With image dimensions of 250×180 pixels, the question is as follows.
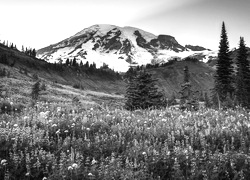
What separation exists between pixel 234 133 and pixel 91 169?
144 inches

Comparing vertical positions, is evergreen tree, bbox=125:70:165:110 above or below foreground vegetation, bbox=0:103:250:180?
above

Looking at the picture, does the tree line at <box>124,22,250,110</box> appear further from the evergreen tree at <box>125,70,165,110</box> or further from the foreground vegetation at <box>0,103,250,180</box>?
the foreground vegetation at <box>0,103,250,180</box>

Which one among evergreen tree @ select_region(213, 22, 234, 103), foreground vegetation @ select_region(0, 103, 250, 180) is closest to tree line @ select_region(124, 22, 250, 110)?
evergreen tree @ select_region(213, 22, 234, 103)

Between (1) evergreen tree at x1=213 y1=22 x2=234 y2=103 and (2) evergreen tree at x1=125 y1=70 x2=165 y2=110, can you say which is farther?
(1) evergreen tree at x1=213 y1=22 x2=234 y2=103

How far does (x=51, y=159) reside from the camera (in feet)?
13.4

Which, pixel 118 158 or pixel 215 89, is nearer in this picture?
pixel 118 158

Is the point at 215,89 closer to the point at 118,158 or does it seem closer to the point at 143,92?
the point at 143,92

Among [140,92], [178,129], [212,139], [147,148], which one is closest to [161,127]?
[178,129]

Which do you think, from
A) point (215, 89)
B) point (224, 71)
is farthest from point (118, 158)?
point (224, 71)

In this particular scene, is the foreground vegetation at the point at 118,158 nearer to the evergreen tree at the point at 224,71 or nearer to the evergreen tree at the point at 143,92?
the evergreen tree at the point at 143,92

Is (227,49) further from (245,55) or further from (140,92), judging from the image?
(140,92)

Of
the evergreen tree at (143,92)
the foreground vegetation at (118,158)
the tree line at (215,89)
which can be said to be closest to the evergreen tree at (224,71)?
the tree line at (215,89)

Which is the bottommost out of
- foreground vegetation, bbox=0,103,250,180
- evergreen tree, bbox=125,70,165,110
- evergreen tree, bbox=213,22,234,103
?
foreground vegetation, bbox=0,103,250,180

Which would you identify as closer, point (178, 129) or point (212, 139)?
point (212, 139)
